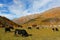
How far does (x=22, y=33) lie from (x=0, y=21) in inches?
1292

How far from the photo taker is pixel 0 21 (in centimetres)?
5828

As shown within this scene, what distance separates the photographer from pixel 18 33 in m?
26.6

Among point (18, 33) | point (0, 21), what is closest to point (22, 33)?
point (18, 33)

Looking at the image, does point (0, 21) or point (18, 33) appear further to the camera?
point (0, 21)

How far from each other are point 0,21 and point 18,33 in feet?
108

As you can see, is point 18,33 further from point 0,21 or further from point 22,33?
point 0,21

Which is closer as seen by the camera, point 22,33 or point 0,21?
point 22,33
